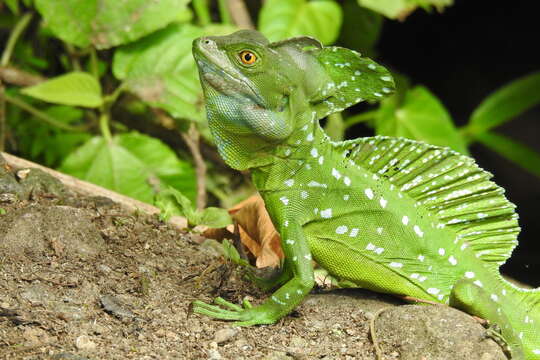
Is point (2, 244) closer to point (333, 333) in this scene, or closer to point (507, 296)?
point (333, 333)

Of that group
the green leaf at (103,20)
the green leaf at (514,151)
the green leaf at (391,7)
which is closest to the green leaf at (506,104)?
the green leaf at (514,151)

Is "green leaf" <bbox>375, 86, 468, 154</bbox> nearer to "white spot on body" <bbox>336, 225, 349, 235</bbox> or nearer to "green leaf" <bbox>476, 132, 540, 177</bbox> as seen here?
"green leaf" <bbox>476, 132, 540, 177</bbox>

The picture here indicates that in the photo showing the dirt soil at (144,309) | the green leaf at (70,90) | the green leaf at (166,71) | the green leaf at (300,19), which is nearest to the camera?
the dirt soil at (144,309)

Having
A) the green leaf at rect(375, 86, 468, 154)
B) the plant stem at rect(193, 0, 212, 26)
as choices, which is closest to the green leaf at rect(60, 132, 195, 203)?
the plant stem at rect(193, 0, 212, 26)

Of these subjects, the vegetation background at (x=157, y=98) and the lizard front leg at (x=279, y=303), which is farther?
the vegetation background at (x=157, y=98)

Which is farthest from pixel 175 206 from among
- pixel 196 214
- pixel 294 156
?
pixel 294 156

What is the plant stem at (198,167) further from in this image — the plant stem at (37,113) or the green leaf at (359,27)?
the green leaf at (359,27)

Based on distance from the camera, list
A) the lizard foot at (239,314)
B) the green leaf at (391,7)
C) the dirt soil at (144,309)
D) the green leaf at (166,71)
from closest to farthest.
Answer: the dirt soil at (144,309), the lizard foot at (239,314), the green leaf at (166,71), the green leaf at (391,7)
